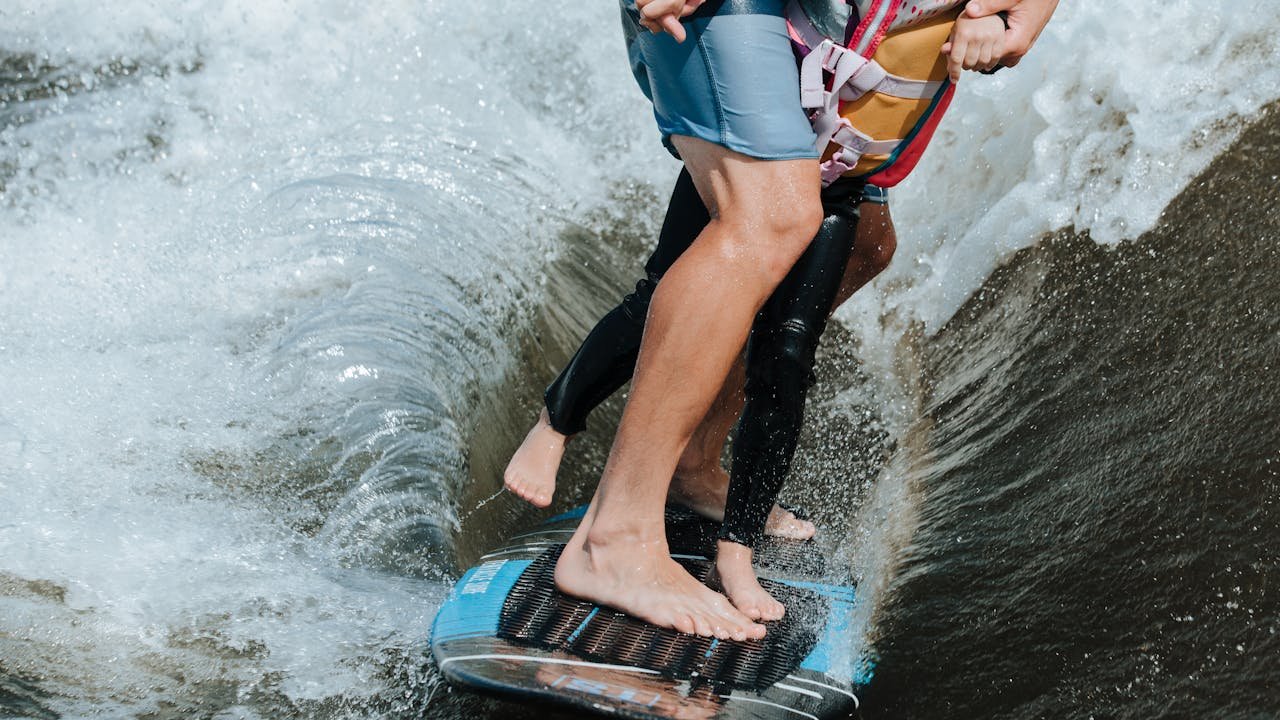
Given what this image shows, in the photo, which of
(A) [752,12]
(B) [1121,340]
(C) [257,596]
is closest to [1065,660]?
(B) [1121,340]

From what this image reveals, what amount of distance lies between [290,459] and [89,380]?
71 cm

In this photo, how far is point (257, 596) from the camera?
2.56 meters

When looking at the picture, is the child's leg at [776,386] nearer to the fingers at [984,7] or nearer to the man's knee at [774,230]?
the man's knee at [774,230]

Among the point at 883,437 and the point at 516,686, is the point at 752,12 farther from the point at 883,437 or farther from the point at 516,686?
the point at 883,437

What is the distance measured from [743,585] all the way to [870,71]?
1.07 metres

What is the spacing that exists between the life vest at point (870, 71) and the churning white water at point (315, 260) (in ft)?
3.31

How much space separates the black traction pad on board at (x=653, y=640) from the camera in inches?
88.7

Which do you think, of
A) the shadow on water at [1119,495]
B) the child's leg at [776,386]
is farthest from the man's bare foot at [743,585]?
the shadow on water at [1119,495]

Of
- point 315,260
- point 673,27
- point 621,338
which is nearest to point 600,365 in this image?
point 621,338

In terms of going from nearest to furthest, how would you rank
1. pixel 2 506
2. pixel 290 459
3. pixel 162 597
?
pixel 162 597
pixel 2 506
pixel 290 459

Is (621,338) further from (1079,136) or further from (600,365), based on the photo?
(1079,136)

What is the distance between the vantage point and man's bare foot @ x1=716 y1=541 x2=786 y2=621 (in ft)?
8.15

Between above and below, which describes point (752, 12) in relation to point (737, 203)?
above

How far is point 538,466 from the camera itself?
2.79 metres
